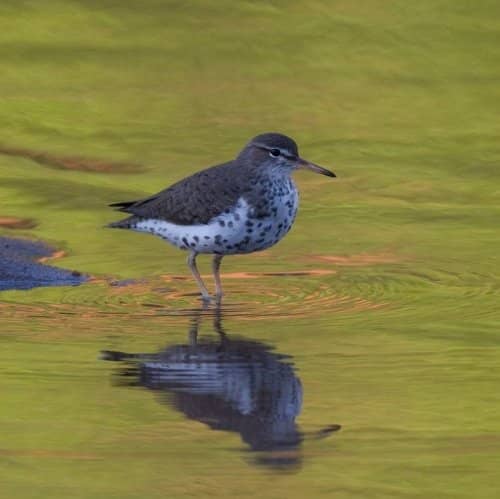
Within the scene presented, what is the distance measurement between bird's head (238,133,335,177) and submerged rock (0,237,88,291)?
66.1 inches

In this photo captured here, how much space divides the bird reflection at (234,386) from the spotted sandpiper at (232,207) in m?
1.20

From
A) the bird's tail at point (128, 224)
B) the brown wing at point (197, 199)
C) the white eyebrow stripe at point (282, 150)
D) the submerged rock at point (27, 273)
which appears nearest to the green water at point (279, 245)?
the submerged rock at point (27, 273)

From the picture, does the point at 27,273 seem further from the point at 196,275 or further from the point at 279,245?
the point at 279,245

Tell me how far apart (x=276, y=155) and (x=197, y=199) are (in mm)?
754

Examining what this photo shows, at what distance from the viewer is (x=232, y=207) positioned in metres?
13.5

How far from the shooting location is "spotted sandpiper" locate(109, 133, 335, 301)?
13422mm

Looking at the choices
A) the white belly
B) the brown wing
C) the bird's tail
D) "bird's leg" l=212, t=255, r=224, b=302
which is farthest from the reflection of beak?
the bird's tail

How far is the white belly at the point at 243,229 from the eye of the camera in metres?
13.4

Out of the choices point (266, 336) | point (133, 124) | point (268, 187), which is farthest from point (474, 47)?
point (266, 336)

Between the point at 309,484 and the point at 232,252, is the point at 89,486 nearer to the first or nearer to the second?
the point at 309,484

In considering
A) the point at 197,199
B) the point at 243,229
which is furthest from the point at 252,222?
the point at 197,199

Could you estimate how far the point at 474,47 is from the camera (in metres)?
22.1

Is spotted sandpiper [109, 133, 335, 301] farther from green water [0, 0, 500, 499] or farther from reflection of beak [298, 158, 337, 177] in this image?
green water [0, 0, 500, 499]

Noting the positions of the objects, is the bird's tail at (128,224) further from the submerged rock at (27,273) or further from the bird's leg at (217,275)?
the bird's leg at (217,275)
